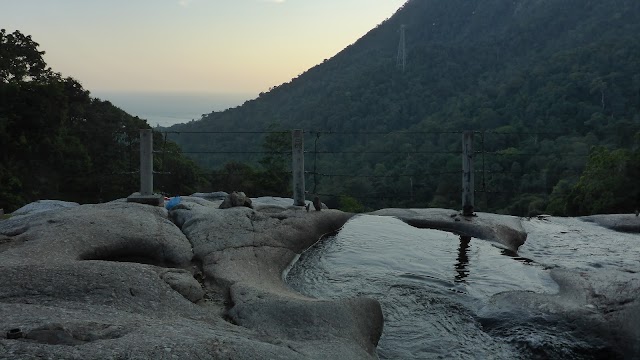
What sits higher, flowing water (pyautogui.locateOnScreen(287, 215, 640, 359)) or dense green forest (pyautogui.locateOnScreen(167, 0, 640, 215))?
dense green forest (pyautogui.locateOnScreen(167, 0, 640, 215))

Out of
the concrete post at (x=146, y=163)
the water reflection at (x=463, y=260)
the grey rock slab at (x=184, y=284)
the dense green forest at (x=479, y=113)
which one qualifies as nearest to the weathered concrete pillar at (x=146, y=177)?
the concrete post at (x=146, y=163)

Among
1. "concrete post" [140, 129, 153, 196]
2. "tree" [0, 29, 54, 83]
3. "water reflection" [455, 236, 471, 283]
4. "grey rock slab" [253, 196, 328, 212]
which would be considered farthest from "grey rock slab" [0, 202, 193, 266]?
"tree" [0, 29, 54, 83]

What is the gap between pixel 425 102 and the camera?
71250mm

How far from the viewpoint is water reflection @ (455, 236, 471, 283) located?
22.9ft

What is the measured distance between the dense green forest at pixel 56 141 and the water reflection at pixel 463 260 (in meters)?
12.0

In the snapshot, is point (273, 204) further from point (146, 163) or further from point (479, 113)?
point (479, 113)

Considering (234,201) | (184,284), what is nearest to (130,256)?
(184,284)

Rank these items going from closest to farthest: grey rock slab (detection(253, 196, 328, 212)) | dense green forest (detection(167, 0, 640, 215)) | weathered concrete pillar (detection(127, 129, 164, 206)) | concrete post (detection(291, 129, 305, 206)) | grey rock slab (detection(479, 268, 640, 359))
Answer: grey rock slab (detection(479, 268, 640, 359))
weathered concrete pillar (detection(127, 129, 164, 206))
grey rock slab (detection(253, 196, 328, 212))
concrete post (detection(291, 129, 305, 206))
dense green forest (detection(167, 0, 640, 215))

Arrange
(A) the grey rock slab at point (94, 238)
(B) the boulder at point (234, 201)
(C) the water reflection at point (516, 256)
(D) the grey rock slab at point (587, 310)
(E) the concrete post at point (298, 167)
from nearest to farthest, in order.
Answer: (D) the grey rock slab at point (587, 310) < (A) the grey rock slab at point (94, 238) < (C) the water reflection at point (516, 256) < (B) the boulder at point (234, 201) < (E) the concrete post at point (298, 167)

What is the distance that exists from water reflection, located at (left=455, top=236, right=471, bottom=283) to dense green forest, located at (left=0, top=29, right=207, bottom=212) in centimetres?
1201

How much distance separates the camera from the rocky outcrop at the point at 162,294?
3779 mm

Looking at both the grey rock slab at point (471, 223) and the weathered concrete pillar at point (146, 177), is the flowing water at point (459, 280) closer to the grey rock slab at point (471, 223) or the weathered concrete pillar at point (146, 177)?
the grey rock slab at point (471, 223)

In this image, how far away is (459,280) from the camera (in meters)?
6.84

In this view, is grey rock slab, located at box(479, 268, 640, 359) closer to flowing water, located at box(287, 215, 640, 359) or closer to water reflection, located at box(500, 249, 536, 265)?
flowing water, located at box(287, 215, 640, 359)
